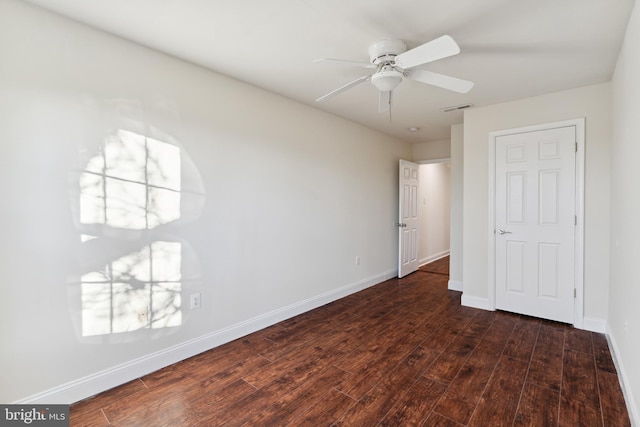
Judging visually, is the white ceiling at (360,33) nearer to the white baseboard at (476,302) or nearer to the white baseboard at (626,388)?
the white baseboard at (626,388)

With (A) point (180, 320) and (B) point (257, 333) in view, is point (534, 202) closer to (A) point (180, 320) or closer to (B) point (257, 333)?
(B) point (257, 333)

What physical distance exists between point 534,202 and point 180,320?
3.80 m

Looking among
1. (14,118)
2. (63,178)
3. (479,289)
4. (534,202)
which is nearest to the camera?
(14,118)

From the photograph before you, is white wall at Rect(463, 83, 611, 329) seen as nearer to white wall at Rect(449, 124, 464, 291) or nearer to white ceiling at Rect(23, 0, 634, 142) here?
white ceiling at Rect(23, 0, 634, 142)

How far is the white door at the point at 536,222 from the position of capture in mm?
3119

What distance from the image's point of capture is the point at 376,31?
204cm

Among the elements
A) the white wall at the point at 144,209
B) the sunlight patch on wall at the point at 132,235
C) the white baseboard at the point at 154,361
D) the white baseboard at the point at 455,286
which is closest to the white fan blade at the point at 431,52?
the white wall at the point at 144,209

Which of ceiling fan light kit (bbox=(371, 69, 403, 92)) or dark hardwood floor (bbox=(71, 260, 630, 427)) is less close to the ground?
ceiling fan light kit (bbox=(371, 69, 403, 92))

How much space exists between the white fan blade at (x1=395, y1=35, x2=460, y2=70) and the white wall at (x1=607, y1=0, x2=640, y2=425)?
1.07m

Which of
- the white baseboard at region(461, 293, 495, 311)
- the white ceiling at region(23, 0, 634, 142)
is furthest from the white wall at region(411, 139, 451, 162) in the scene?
the white baseboard at region(461, 293, 495, 311)

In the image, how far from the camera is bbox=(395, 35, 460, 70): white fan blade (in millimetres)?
1631

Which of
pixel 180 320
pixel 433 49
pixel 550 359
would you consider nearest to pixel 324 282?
pixel 180 320

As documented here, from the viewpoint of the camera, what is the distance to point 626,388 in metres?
1.90

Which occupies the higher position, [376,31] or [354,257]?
[376,31]
